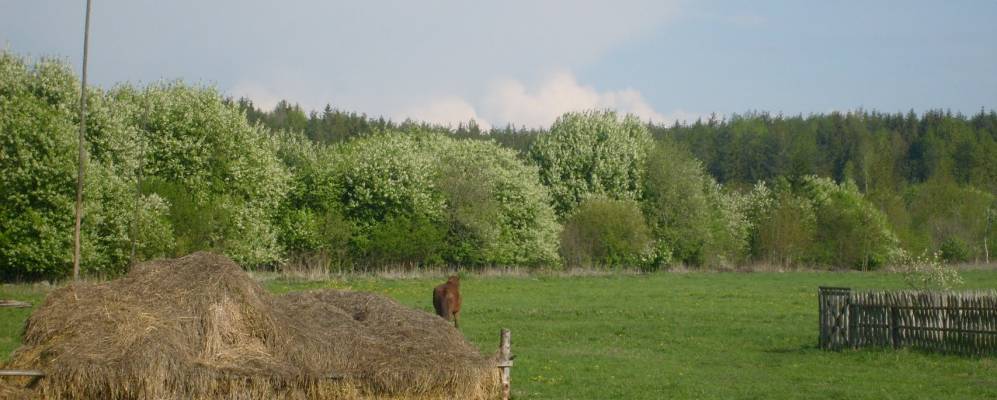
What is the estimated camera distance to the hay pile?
487 inches

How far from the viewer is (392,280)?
5100cm

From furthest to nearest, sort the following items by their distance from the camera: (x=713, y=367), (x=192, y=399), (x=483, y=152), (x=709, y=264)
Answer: (x=709, y=264)
(x=483, y=152)
(x=713, y=367)
(x=192, y=399)

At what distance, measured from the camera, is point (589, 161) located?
76.9 m

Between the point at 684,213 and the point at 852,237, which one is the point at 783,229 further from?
the point at 684,213

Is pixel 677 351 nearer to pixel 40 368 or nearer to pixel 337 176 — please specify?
pixel 40 368

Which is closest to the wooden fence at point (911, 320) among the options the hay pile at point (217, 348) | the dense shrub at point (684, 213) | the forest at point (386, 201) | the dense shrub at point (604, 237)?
the forest at point (386, 201)

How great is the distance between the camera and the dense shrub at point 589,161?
75.9 meters

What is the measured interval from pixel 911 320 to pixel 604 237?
44.8m

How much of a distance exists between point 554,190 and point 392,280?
90.3 ft

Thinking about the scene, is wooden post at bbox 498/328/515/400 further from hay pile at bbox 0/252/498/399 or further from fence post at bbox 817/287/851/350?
fence post at bbox 817/287/851/350

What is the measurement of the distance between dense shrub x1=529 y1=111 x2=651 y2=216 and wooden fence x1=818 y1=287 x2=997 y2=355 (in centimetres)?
4957

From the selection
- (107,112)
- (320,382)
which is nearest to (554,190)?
(107,112)

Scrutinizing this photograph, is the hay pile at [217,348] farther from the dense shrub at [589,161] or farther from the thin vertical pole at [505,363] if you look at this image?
the dense shrub at [589,161]

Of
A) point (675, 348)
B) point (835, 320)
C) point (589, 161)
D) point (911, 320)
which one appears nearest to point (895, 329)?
point (911, 320)
